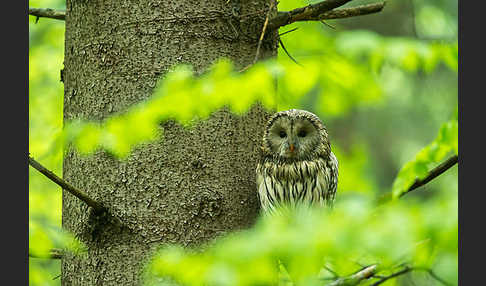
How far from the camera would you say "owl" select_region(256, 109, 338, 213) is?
3.34 metres

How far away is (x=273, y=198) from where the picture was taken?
3234 millimetres

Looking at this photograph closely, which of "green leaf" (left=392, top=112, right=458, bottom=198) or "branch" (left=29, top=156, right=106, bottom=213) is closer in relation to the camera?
"green leaf" (left=392, top=112, right=458, bottom=198)

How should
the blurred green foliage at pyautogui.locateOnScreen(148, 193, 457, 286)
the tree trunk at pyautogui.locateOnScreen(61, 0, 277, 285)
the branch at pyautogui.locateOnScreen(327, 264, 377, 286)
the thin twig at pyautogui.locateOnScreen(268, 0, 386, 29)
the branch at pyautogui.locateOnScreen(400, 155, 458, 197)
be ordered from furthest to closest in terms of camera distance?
the thin twig at pyautogui.locateOnScreen(268, 0, 386, 29) < the tree trunk at pyautogui.locateOnScreen(61, 0, 277, 285) < the branch at pyautogui.locateOnScreen(400, 155, 458, 197) < the branch at pyautogui.locateOnScreen(327, 264, 377, 286) < the blurred green foliage at pyautogui.locateOnScreen(148, 193, 457, 286)

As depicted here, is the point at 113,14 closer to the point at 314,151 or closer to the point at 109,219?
the point at 109,219

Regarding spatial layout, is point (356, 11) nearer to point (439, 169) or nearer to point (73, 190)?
point (439, 169)

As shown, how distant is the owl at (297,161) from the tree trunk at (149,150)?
0.54 metres

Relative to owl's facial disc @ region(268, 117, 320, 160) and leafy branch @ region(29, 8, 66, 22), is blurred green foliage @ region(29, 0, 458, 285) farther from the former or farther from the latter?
leafy branch @ region(29, 8, 66, 22)

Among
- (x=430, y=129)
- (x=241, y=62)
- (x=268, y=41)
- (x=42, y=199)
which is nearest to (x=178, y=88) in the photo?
→ (x=241, y=62)

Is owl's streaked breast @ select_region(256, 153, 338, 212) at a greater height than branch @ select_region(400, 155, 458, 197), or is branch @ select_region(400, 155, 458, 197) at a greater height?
owl's streaked breast @ select_region(256, 153, 338, 212)

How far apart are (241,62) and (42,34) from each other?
4.46 metres

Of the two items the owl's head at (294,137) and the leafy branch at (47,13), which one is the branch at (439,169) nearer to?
the owl's head at (294,137)

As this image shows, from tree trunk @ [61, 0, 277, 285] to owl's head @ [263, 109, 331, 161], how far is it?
1.77 ft

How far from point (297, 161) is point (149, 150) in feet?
3.68

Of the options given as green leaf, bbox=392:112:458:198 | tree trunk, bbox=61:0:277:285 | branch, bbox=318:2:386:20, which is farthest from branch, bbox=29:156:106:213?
branch, bbox=318:2:386:20
